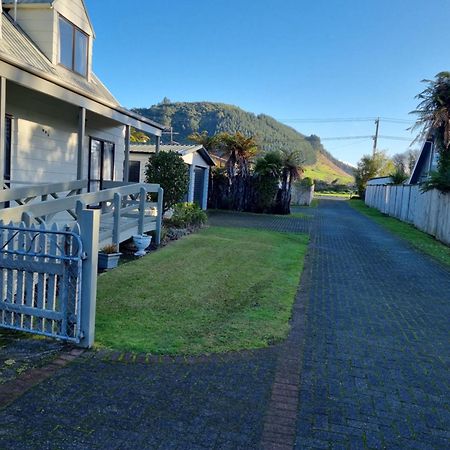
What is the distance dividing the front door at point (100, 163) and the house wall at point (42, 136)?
0.38 m

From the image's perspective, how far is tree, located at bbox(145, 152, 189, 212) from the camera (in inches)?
523

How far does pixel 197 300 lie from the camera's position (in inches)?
265

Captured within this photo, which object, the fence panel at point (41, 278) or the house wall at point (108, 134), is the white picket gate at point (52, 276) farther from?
the house wall at point (108, 134)

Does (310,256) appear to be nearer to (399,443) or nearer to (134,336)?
(134,336)

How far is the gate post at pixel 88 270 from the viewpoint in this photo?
4477 mm

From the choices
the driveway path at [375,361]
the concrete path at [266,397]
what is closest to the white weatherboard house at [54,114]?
the concrete path at [266,397]

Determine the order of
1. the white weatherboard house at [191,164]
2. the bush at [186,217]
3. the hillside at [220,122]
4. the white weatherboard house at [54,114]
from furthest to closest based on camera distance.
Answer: the hillside at [220,122]
the white weatherboard house at [191,164]
the bush at [186,217]
the white weatherboard house at [54,114]

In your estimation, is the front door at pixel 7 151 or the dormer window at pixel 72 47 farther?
the dormer window at pixel 72 47

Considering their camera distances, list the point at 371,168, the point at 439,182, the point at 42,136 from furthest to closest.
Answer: the point at 371,168, the point at 439,182, the point at 42,136

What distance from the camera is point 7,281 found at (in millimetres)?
4816

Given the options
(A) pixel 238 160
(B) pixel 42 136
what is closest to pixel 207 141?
(A) pixel 238 160

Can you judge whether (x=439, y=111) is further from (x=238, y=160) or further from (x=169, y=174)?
(x=169, y=174)

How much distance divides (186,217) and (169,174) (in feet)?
6.74

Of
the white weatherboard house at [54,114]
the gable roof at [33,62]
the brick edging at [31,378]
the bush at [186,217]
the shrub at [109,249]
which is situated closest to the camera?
the brick edging at [31,378]
